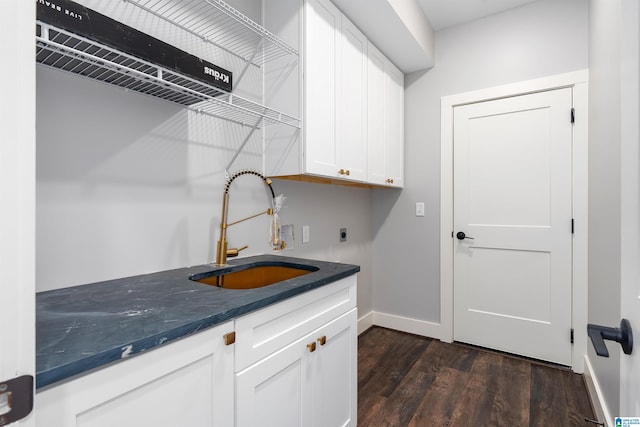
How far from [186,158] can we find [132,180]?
26 cm

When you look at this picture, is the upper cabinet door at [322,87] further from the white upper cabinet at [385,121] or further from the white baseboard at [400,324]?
the white baseboard at [400,324]

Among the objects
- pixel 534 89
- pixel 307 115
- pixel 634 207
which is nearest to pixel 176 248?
pixel 307 115

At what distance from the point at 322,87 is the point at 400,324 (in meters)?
2.16

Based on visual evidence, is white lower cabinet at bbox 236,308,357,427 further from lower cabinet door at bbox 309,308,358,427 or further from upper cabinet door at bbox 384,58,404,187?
upper cabinet door at bbox 384,58,404,187

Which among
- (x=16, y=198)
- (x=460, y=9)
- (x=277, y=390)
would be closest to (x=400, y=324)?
(x=277, y=390)

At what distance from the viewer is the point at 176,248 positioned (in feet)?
4.56

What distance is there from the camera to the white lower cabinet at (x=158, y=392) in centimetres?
59

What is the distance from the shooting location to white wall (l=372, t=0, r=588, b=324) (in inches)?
89.0

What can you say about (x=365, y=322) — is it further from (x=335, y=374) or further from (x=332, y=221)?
(x=335, y=374)

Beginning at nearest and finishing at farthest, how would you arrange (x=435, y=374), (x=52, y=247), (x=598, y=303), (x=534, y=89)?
(x=52, y=247), (x=598, y=303), (x=435, y=374), (x=534, y=89)

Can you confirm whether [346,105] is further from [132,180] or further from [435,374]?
[435,374]

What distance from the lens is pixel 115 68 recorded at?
0.98 metres

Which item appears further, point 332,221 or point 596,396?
point 332,221

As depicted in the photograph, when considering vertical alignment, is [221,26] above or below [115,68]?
above
